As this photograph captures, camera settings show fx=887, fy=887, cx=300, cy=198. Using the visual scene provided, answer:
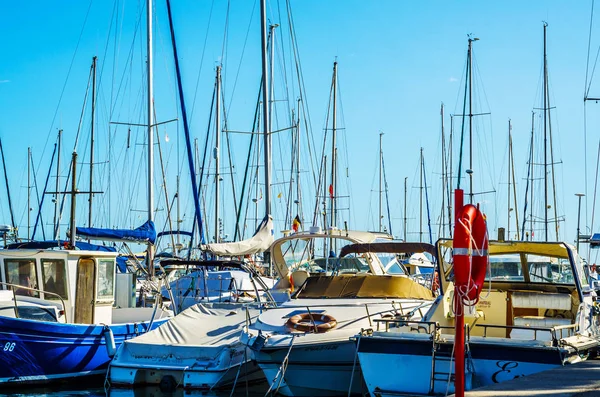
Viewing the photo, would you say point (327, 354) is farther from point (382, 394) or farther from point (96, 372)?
point (96, 372)

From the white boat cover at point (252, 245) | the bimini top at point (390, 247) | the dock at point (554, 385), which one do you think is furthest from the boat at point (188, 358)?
the white boat cover at point (252, 245)

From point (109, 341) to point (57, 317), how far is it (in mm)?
1174

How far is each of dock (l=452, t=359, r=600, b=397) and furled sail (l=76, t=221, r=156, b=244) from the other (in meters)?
15.8

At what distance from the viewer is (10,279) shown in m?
19.0

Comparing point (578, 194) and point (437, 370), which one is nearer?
point (437, 370)

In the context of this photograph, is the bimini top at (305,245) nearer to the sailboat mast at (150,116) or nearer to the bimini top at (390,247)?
the bimini top at (390,247)

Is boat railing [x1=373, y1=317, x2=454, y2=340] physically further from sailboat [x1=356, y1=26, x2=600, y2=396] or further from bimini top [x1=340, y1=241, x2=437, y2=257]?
bimini top [x1=340, y1=241, x2=437, y2=257]

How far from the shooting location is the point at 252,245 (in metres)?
25.3

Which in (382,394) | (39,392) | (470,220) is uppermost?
(470,220)

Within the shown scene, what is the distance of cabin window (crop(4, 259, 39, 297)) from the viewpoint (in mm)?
18922

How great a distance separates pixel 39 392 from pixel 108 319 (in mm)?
2969

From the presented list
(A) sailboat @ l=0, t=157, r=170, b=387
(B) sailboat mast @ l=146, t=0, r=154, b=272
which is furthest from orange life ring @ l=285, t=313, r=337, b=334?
(B) sailboat mast @ l=146, t=0, r=154, b=272

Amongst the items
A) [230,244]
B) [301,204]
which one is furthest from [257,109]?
[230,244]

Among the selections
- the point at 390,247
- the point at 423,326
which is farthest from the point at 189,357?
the point at 390,247
